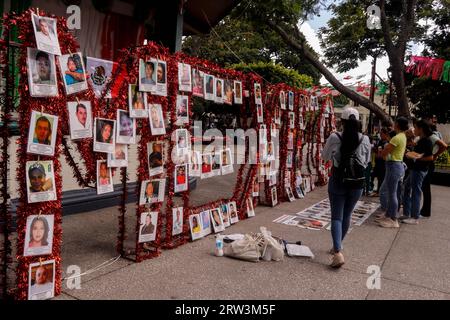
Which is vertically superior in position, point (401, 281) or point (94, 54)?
point (94, 54)

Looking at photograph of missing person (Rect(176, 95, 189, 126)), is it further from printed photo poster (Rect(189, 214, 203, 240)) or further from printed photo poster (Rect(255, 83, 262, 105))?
printed photo poster (Rect(255, 83, 262, 105))

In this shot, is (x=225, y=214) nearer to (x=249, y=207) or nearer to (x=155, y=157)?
(x=249, y=207)

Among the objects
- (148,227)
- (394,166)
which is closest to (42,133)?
(148,227)

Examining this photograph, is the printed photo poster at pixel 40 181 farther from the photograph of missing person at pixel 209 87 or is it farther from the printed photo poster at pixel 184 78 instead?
the photograph of missing person at pixel 209 87

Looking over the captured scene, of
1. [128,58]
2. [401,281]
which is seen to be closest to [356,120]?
[401,281]

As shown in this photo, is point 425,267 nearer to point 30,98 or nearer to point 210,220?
point 210,220

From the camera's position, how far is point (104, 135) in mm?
3746

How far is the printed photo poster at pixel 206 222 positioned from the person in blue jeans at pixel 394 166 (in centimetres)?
273

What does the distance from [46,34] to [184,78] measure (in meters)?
1.84

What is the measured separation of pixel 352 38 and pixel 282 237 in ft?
23.8

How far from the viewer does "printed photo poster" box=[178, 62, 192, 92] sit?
458 cm

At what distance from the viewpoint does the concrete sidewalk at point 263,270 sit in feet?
11.9

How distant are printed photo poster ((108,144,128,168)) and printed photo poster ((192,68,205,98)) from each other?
1335 millimetres

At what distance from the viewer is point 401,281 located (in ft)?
13.5
